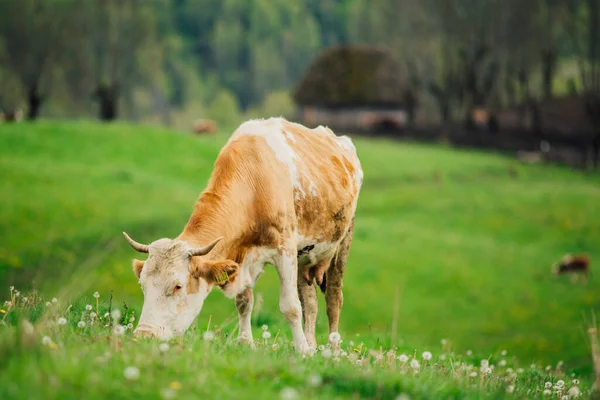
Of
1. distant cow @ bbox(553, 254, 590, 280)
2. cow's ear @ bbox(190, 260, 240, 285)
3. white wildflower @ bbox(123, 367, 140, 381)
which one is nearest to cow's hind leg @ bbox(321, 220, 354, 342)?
cow's ear @ bbox(190, 260, 240, 285)

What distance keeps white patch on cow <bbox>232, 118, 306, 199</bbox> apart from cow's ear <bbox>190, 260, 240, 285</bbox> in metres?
1.81

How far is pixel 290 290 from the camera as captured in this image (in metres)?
9.09

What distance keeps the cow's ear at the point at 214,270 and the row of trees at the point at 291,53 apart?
47.4 metres

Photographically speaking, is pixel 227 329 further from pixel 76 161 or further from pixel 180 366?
pixel 76 161

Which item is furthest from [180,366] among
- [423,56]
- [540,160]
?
[423,56]

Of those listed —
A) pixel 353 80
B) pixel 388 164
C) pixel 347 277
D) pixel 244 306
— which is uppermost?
pixel 244 306

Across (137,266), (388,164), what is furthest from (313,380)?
(388,164)

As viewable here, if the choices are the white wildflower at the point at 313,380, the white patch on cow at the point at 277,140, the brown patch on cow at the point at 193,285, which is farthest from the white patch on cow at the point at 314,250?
the white wildflower at the point at 313,380

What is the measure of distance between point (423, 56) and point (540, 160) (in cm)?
3707

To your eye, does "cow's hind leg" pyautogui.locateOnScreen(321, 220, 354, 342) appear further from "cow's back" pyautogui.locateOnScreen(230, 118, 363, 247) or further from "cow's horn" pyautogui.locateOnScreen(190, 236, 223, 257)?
"cow's horn" pyautogui.locateOnScreen(190, 236, 223, 257)

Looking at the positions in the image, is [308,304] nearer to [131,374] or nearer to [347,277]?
[131,374]

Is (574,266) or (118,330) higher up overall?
(118,330)

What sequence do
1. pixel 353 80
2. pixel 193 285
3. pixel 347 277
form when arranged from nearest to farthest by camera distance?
pixel 193 285, pixel 347 277, pixel 353 80

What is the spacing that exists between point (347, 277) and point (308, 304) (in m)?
15.6
